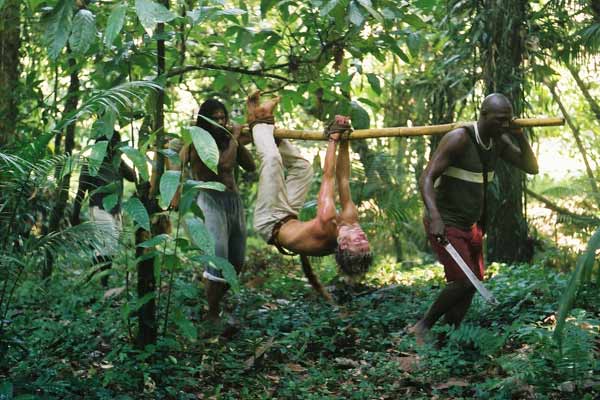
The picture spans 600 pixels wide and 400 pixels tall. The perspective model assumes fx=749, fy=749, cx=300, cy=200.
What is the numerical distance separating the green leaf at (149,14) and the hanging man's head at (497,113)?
2.38 meters

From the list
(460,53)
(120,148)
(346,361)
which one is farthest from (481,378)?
(460,53)

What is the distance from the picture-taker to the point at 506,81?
6.95 meters

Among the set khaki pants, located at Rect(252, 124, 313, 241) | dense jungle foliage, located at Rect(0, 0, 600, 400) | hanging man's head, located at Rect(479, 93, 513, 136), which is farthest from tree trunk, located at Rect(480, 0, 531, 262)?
khaki pants, located at Rect(252, 124, 313, 241)

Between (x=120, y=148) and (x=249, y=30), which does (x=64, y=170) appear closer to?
(x=120, y=148)

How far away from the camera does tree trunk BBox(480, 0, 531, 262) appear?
6891 mm

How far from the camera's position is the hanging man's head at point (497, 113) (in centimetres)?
495

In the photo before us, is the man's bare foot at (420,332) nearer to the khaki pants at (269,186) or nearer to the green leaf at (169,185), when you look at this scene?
the khaki pants at (269,186)

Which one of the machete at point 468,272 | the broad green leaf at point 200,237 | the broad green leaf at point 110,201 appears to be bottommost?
the machete at point 468,272

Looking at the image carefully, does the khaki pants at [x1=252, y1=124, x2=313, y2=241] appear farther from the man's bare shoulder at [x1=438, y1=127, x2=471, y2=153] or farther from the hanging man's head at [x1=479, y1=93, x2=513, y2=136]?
the hanging man's head at [x1=479, y1=93, x2=513, y2=136]

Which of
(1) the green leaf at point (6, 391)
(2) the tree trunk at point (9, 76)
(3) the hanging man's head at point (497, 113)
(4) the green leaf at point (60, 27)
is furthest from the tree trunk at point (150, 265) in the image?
(2) the tree trunk at point (9, 76)

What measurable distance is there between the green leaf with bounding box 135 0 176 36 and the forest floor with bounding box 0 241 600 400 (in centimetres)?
157

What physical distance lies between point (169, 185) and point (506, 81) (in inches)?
165

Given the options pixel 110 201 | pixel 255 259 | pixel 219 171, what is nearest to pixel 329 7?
pixel 110 201

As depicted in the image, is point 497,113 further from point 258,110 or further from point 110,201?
point 110,201
